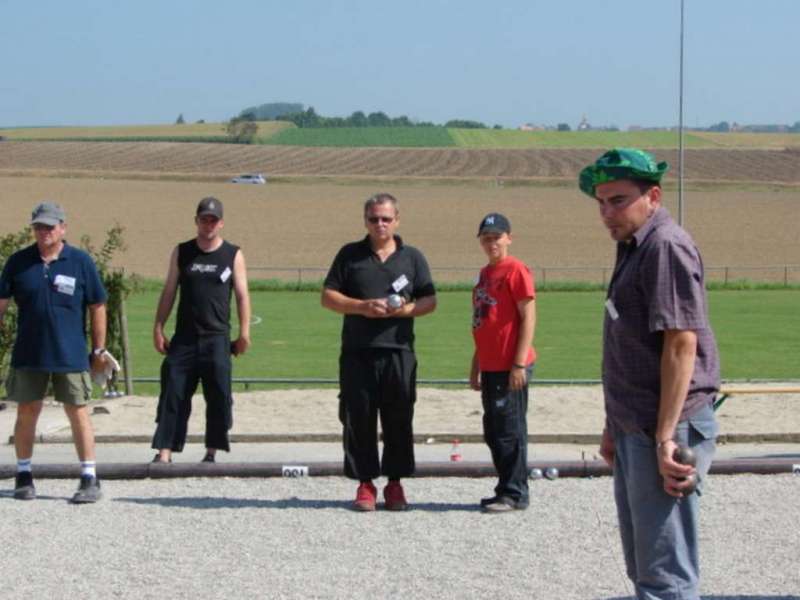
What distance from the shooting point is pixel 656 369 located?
4.55 metres

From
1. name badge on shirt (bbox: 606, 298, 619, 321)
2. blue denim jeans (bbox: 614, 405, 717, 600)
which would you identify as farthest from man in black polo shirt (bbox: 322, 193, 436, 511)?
blue denim jeans (bbox: 614, 405, 717, 600)

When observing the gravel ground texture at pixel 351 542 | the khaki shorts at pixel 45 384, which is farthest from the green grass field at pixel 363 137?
the khaki shorts at pixel 45 384

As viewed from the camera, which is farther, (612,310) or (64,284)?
(64,284)

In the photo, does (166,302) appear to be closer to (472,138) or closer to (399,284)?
(399,284)

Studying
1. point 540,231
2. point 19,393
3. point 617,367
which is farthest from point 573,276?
point 617,367

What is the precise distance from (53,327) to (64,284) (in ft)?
0.85

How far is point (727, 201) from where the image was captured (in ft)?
224

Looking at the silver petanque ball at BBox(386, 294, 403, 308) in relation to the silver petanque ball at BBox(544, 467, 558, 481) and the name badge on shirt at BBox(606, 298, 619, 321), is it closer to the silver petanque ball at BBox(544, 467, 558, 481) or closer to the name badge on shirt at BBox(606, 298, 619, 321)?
the silver petanque ball at BBox(544, 467, 558, 481)

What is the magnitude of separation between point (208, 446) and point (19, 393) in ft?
4.86

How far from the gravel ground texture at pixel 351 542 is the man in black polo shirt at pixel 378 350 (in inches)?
11.8

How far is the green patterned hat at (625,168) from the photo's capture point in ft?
15.0

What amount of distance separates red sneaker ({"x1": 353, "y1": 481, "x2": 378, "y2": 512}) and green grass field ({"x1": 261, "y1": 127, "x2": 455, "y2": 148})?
104300 mm

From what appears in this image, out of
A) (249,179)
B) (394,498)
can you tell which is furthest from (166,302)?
(249,179)

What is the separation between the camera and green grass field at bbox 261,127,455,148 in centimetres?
11488
